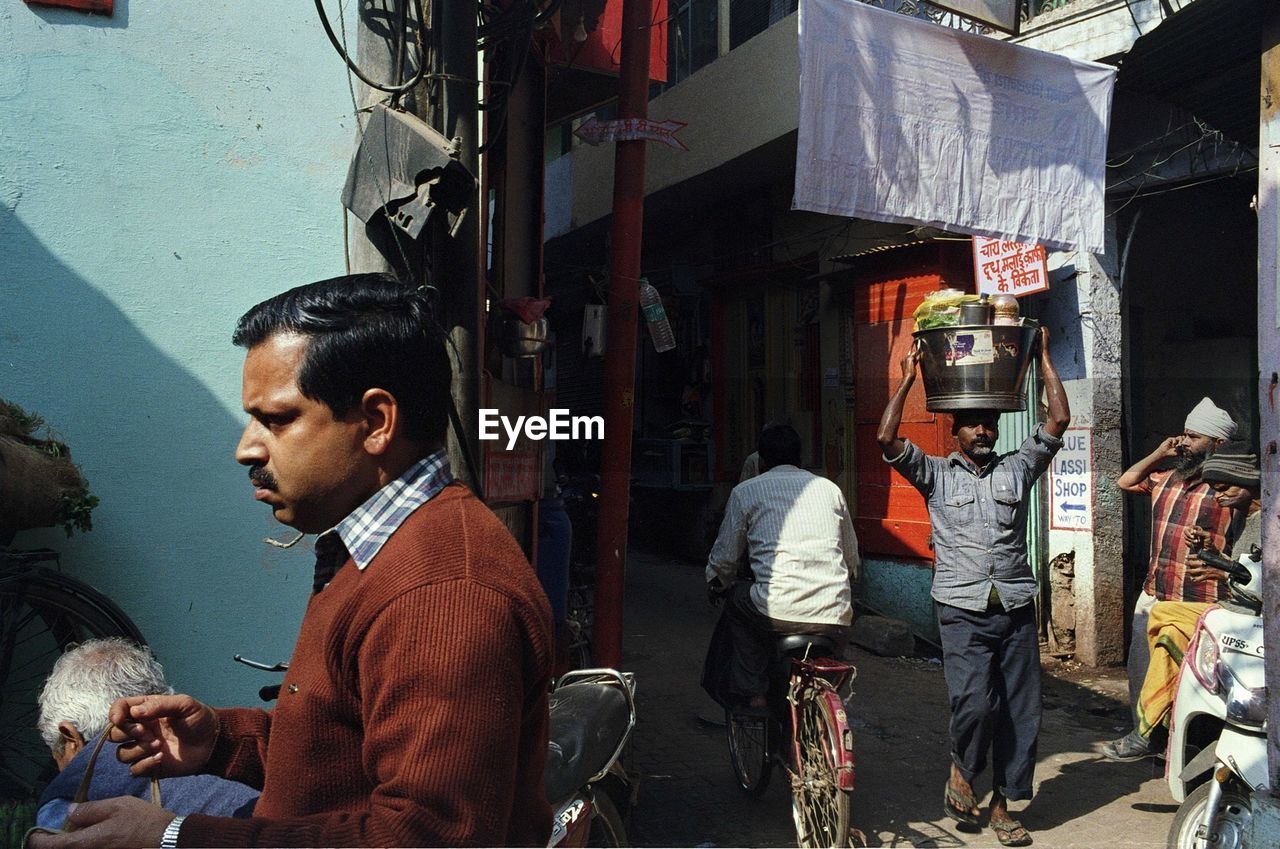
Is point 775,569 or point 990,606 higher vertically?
point 775,569

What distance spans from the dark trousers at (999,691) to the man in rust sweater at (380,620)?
136 inches

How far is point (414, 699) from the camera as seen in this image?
48.5 inches

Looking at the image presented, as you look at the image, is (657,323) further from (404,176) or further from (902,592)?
(404,176)

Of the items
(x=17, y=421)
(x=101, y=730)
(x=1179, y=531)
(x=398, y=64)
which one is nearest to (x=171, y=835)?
(x=101, y=730)

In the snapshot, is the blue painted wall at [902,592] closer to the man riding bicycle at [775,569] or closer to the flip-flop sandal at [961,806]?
the flip-flop sandal at [961,806]

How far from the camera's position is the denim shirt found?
4594mm

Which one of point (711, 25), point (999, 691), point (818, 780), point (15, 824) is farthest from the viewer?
point (711, 25)

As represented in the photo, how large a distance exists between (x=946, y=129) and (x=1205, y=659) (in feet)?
10.1

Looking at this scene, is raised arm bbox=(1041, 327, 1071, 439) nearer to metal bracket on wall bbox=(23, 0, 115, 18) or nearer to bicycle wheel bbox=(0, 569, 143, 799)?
bicycle wheel bbox=(0, 569, 143, 799)

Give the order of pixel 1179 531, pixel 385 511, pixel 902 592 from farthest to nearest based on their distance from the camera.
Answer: pixel 902 592
pixel 1179 531
pixel 385 511

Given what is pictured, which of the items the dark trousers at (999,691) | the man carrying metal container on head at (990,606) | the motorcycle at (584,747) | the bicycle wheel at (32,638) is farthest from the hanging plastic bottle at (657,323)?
the bicycle wheel at (32,638)

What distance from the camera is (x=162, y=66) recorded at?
13.3ft

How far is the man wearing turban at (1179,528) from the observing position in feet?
18.7

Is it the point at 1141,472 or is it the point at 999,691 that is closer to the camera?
the point at 999,691
